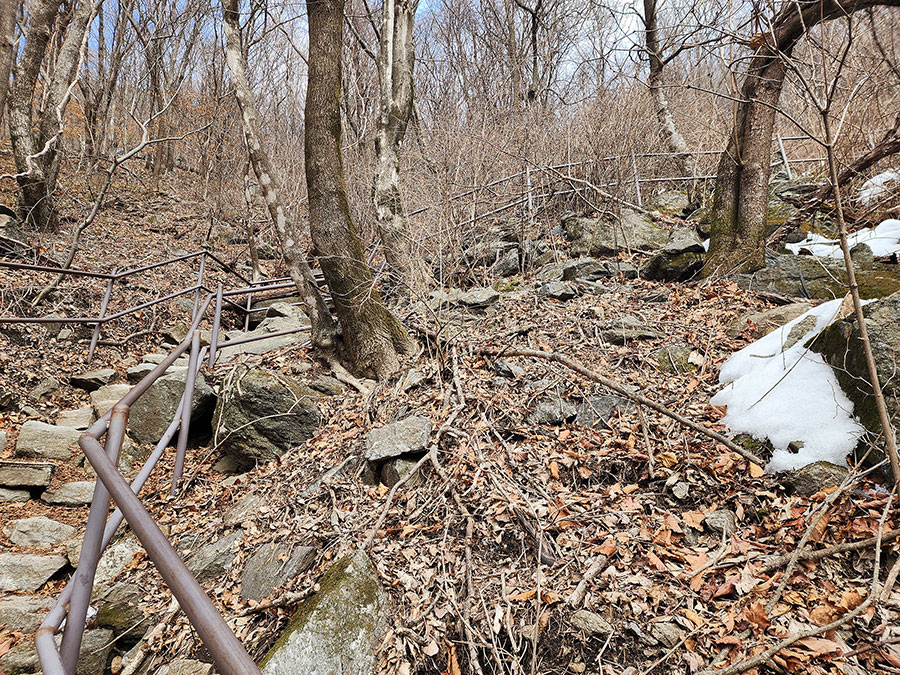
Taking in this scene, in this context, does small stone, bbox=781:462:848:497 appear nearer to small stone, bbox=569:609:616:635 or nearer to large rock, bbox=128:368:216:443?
small stone, bbox=569:609:616:635

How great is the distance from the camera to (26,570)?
11.2ft

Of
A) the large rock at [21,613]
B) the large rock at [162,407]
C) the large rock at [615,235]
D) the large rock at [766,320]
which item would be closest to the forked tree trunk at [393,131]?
the large rock at [162,407]

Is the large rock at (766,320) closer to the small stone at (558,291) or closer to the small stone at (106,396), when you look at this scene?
the small stone at (558,291)

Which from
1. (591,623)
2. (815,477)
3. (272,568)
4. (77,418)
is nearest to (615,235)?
(815,477)

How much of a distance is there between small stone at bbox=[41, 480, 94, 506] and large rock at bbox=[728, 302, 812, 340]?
6120mm

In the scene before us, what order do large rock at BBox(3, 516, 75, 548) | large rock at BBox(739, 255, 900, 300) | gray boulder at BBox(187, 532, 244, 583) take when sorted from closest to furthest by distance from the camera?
gray boulder at BBox(187, 532, 244, 583) < large rock at BBox(3, 516, 75, 548) < large rock at BBox(739, 255, 900, 300)

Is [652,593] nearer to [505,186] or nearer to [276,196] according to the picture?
[276,196]

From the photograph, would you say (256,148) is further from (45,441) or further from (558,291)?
(558,291)

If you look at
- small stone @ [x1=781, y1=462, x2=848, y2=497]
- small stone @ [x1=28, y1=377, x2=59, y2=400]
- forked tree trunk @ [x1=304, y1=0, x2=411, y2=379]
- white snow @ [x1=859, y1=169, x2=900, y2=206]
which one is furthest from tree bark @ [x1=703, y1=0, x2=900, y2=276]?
small stone @ [x1=28, y1=377, x2=59, y2=400]

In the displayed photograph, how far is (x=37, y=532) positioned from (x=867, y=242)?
8437 mm

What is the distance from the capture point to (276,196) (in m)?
5.74

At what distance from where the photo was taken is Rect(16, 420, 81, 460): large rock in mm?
4508

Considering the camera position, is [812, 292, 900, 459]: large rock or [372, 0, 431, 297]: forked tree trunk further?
[372, 0, 431, 297]: forked tree trunk

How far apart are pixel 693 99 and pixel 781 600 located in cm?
1104
